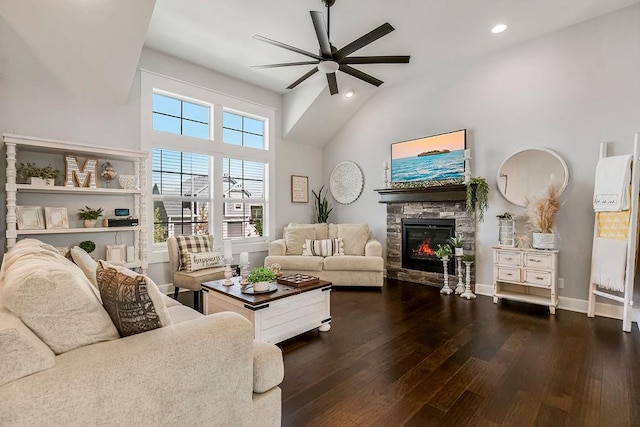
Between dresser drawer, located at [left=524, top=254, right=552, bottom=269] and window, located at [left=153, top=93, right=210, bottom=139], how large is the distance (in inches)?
187

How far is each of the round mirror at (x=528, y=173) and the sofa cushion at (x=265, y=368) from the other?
3.74m

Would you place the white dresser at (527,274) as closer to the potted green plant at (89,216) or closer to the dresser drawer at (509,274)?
the dresser drawer at (509,274)

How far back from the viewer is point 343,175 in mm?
6020

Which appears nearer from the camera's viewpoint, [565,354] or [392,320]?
[565,354]

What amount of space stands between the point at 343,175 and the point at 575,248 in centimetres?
370

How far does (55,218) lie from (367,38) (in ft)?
11.9

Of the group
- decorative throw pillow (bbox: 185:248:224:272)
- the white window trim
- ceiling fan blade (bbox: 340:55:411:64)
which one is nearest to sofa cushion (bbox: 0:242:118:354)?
decorative throw pillow (bbox: 185:248:224:272)

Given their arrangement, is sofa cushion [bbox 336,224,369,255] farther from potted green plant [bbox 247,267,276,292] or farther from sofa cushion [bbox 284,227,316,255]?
potted green plant [bbox 247,267,276,292]

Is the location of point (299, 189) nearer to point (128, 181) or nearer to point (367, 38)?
point (128, 181)

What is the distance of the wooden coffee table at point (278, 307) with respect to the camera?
8.29 ft

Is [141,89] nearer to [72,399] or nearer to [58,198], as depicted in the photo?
[58,198]

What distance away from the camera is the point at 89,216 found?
350 centimetres

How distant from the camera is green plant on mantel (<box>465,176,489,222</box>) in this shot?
4.16 m

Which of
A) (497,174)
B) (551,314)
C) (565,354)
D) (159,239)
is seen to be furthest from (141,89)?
(551,314)
